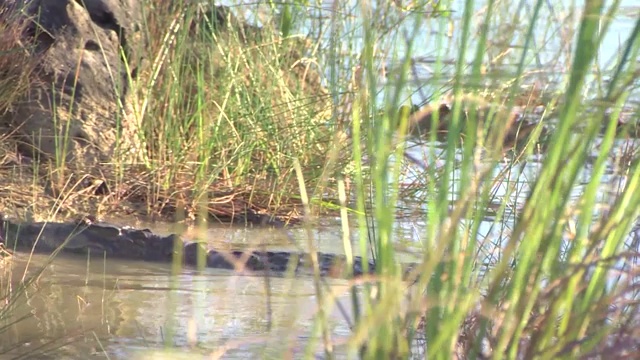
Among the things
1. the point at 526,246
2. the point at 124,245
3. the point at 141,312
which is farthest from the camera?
the point at 124,245

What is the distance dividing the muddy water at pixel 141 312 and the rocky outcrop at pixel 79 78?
1.11 m

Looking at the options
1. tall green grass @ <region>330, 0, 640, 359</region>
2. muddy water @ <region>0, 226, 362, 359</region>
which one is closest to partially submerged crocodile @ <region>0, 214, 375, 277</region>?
muddy water @ <region>0, 226, 362, 359</region>

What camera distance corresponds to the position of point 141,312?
315 centimetres

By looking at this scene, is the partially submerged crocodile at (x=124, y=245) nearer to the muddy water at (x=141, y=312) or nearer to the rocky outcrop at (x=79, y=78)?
the muddy water at (x=141, y=312)

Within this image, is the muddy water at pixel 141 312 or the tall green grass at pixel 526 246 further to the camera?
the muddy water at pixel 141 312

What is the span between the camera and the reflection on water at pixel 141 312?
9.09 ft

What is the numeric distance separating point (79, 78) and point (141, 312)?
2018 millimetres

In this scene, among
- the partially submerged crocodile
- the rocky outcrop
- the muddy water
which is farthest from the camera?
the rocky outcrop

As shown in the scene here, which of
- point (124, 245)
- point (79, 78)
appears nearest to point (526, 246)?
point (124, 245)

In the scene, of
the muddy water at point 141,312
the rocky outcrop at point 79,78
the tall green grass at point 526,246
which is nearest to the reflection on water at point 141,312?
the muddy water at point 141,312

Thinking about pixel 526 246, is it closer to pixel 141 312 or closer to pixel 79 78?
pixel 141 312

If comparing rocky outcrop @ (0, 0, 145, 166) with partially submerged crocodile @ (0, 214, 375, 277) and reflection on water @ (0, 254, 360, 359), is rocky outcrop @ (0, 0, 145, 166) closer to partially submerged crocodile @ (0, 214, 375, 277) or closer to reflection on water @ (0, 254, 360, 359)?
partially submerged crocodile @ (0, 214, 375, 277)

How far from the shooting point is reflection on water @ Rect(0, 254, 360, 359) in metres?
2.77

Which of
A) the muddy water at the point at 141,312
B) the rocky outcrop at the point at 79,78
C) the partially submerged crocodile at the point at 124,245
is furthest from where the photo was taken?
the rocky outcrop at the point at 79,78
